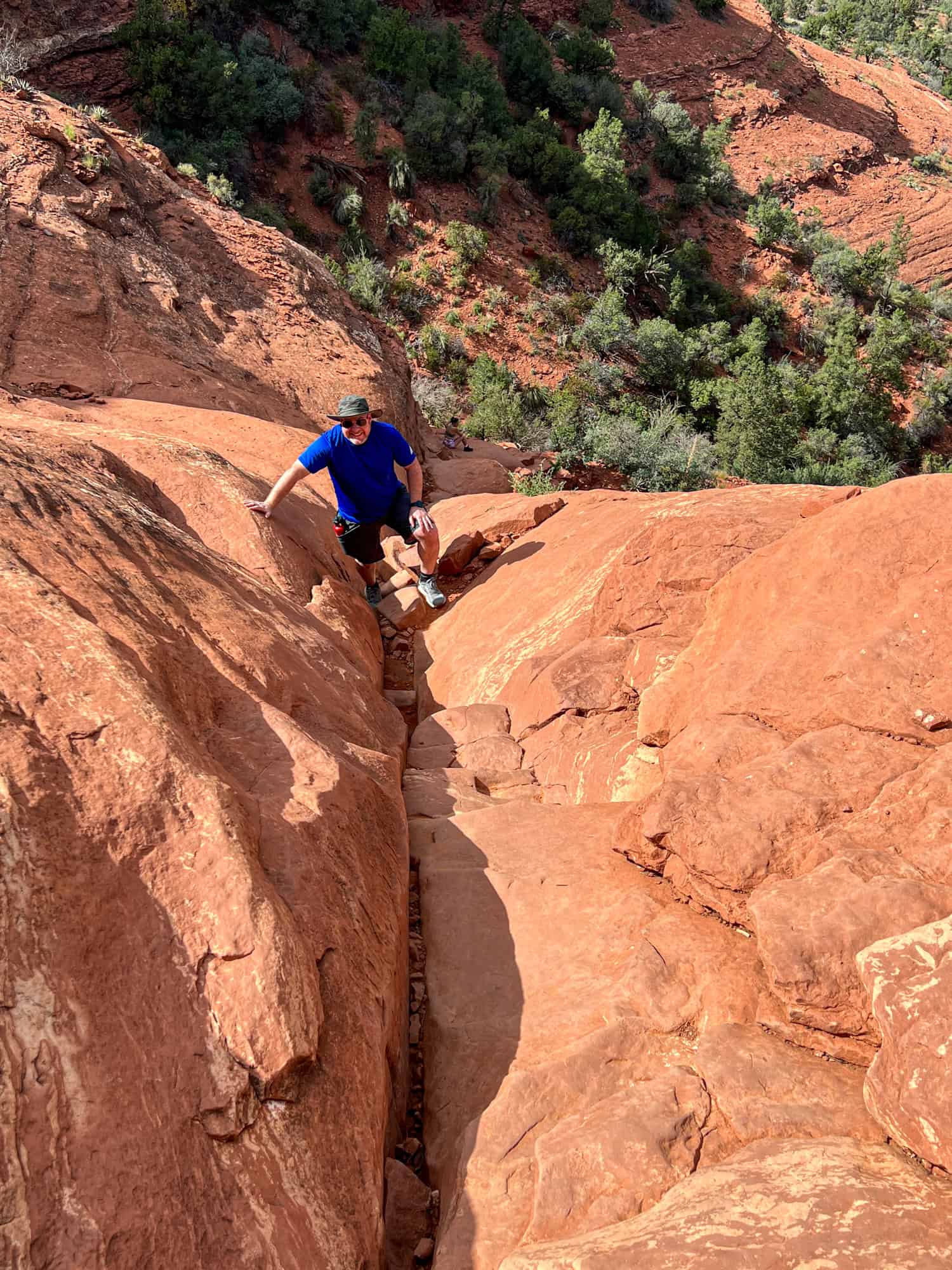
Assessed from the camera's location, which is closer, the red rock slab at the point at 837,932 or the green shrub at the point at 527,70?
the red rock slab at the point at 837,932

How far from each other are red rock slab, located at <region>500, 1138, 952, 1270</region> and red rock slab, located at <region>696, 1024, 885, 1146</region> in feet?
0.19

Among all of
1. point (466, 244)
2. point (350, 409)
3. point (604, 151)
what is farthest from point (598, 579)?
point (604, 151)

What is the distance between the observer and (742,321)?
2234 centimetres

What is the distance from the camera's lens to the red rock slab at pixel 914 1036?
6.16 ft

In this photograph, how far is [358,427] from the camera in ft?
17.2

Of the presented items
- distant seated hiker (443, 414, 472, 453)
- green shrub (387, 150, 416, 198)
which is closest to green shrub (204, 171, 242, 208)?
green shrub (387, 150, 416, 198)

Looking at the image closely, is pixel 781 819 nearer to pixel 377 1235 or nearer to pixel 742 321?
pixel 377 1235

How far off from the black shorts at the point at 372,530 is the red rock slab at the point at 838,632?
271 centimetres

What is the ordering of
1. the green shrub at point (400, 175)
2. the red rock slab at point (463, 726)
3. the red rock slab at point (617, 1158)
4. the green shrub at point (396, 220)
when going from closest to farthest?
the red rock slab at point (617, 1158) → the red rock slab at point (463, 726) → the green shrub at point (396, 220) → the green shrub at point (400, 175)

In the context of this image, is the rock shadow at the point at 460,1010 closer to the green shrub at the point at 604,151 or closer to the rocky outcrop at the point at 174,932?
the rocky outcrop at the point at 174,932

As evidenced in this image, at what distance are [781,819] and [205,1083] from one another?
1.92 m

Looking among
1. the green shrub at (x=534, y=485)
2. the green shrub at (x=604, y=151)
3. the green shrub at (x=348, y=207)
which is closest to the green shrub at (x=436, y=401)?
the green shrub at (x=534, y=485)

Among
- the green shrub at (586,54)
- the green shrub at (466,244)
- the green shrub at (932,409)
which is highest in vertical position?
the green shrub at (586,54)

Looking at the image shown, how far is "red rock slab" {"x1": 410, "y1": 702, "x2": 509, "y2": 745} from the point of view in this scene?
14.9ft
